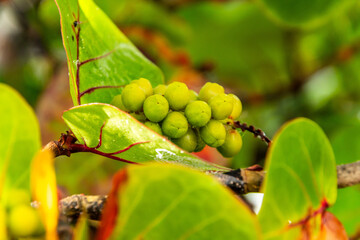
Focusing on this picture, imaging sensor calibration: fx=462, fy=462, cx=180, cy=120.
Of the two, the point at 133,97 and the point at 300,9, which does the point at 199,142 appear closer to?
the point at 133,97

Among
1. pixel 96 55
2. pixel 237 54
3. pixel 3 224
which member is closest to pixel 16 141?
pixel 3 224

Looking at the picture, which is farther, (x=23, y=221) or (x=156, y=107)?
(x=156, y=107)

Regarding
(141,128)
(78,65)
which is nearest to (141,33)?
(78,65)

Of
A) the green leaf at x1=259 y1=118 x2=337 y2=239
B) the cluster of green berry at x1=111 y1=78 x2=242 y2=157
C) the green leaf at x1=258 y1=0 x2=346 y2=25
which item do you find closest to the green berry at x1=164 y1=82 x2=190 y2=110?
the cluster of green berry at x1=111 y1=78 x2=242 y2=157

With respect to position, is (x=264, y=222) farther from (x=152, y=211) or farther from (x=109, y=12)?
(x=109, y=12)

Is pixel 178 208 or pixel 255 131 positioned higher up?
pixel 255 131
